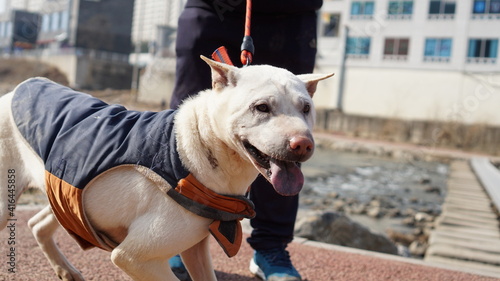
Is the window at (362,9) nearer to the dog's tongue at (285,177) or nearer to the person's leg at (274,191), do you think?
the person's leg at (274,191)

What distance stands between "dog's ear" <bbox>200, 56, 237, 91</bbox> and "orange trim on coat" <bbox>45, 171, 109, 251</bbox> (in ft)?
2.52

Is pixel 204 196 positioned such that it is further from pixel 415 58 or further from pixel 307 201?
pixel 415 58

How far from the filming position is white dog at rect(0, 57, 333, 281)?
202 cm

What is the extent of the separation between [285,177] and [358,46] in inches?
1275

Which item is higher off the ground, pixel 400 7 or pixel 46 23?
pixel 400 7

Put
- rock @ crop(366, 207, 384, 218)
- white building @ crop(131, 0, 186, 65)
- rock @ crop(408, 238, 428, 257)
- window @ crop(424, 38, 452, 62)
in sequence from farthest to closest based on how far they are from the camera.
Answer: white building @ crop(131, 0, 186, 65)
window @ crop(424, 38, 452, 62)
rock @ crop(366, 207, 384, 218)
rock @ crop(408, 238, 428, 257)

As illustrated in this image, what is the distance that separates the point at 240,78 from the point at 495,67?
3106 cm

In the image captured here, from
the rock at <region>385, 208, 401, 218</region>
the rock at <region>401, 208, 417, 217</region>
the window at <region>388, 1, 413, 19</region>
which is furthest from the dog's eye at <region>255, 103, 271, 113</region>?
the window at <region>388, 1, 413, 19</region>

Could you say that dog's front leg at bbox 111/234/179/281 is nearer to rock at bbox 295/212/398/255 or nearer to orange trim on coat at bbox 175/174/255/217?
orange trim on coat at bbox 175/174/255/217

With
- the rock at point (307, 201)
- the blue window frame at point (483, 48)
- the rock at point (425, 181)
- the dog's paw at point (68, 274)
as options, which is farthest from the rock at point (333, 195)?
the blue window frame at point (483, 48)

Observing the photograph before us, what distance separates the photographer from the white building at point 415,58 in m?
29.3

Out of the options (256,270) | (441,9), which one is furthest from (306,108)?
(441,9)

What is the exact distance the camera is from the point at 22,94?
2590mm

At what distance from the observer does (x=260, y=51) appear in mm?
3244
